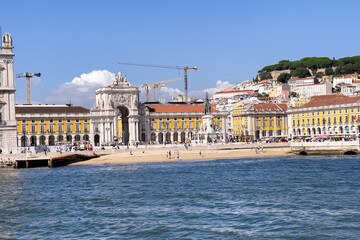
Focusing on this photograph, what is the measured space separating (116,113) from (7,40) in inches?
1896

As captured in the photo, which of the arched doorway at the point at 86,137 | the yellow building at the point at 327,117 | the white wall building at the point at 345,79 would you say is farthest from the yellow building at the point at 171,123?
the white wall building at the point at 345,79

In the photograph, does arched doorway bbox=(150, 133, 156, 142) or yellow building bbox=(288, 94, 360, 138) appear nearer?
yellow building bbox=(288, 94, 360, 138)

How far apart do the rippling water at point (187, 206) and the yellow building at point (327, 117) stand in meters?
61.2

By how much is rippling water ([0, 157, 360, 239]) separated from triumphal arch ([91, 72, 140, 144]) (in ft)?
215

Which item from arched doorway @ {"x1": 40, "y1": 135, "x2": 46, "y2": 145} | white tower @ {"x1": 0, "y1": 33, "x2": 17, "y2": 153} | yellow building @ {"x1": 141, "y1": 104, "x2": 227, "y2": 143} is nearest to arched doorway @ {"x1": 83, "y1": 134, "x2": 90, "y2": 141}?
arched doorway @ {"x1": 40, "y1": 135, "x2": 46, "y2": 145}

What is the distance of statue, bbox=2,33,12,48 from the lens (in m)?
67.8

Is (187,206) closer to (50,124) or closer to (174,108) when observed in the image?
(50,124)

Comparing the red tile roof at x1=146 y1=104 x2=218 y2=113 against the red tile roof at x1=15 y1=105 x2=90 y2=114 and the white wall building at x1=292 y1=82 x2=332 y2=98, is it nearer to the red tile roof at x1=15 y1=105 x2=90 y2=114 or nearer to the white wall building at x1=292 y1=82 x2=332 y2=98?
the red tile roof at x1=15 y1=105 x2=90 y2=114

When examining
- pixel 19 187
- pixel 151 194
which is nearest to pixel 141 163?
pixel 19 187

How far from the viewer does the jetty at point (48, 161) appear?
6147 cm

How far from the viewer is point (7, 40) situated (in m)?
67.9

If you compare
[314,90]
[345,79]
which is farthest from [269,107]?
[345,79]

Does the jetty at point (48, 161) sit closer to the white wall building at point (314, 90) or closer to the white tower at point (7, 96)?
the white tower at point (7, 96)

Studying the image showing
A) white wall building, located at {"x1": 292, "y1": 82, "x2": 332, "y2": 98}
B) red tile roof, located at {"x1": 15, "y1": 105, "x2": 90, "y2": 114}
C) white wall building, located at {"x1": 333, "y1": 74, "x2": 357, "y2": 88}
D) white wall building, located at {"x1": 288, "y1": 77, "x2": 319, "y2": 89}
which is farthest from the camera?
white wall building, located at {"x1": 288, "y1": 77, "x2": 319, "y2": 89}
